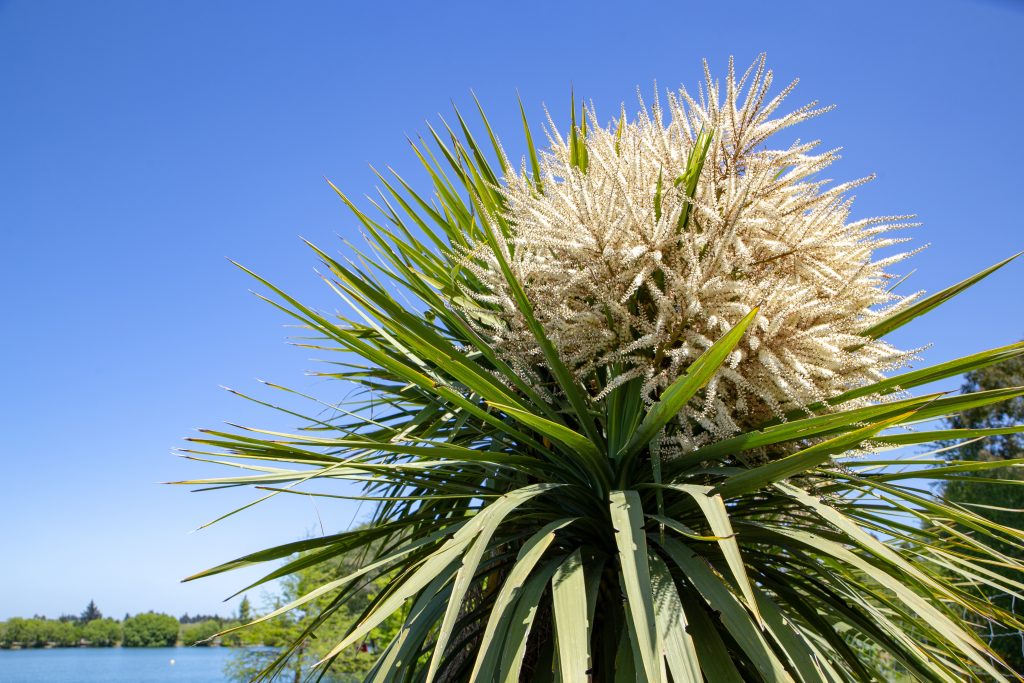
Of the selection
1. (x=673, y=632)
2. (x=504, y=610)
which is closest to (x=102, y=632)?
(x=504, y=610)

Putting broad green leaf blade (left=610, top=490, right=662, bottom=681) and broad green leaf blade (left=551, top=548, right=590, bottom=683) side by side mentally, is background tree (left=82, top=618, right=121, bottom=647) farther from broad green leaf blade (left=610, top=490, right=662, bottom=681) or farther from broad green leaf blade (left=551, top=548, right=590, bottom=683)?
broad green leaf blade (left=610, top=490, right=662, bottom=681)

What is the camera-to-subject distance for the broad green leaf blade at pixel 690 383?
1.47 m

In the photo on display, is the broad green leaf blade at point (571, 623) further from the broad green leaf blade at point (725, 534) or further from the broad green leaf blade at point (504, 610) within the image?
the broad green leaf blade at point (725, 534)

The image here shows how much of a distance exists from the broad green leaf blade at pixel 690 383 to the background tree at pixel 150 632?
246ft

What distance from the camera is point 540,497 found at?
221 cm

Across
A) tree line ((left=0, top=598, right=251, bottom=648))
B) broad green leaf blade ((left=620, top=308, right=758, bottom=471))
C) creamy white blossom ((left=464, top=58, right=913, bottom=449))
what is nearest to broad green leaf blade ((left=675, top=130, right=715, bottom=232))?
creamy white blossom ((left=464, top=58, right=913, bottom=449))

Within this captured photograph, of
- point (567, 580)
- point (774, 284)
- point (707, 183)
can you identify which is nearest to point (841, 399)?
point (774, 284)

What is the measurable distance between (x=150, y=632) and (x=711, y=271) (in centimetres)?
7742

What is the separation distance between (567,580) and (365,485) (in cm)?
119

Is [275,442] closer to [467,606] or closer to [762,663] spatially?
[467,606]

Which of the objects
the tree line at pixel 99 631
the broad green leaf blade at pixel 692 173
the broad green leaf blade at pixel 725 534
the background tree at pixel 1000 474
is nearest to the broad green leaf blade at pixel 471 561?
the broad green leaf blade at pixel 725 534

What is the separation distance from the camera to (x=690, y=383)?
159cm

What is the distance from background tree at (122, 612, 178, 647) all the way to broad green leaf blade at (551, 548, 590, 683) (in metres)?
74.7

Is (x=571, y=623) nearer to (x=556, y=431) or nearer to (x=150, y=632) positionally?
(x=556, y=431)
